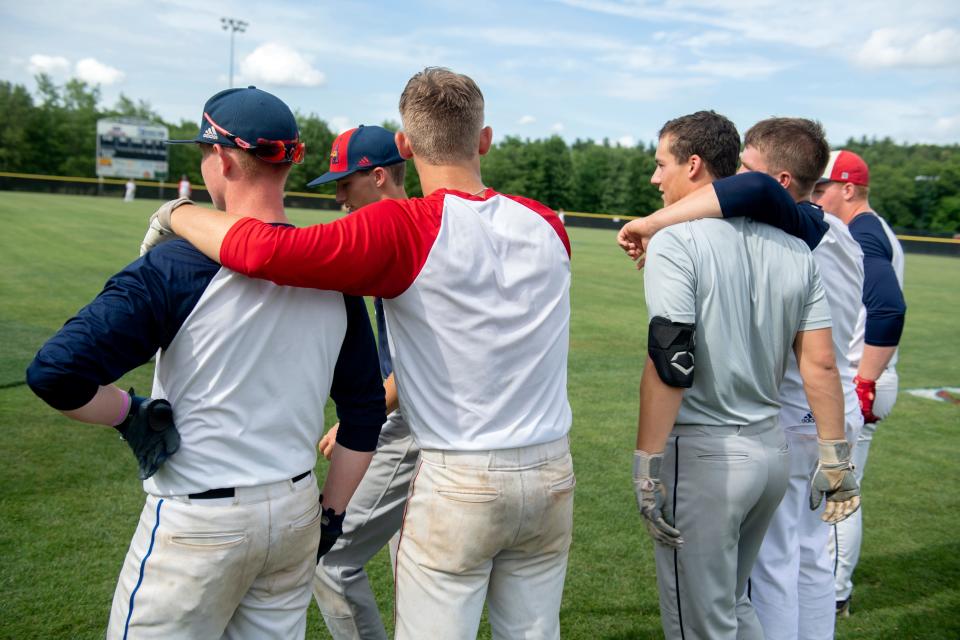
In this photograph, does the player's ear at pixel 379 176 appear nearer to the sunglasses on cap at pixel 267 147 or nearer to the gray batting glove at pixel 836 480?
the sunglasses on cap at pixel 267 147

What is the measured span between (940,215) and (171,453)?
96.5 meters

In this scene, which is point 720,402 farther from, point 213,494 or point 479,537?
point 213,494

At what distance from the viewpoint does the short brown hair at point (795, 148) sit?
11.2 feet

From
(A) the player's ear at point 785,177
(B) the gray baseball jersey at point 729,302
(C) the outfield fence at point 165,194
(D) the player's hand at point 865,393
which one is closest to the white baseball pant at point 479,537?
(B) the gray baseball jersey at point 729,302

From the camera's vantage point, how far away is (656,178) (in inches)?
128

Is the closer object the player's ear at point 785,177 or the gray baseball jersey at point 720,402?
the gray baseball jersey at point 720,402

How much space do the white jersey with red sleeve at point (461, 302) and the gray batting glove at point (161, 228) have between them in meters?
0.29

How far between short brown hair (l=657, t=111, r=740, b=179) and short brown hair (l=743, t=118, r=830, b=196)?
0.40 m

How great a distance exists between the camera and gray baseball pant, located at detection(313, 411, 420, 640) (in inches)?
130

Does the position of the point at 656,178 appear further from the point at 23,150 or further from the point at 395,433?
the point at 23,150

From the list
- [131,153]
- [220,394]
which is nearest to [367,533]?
[220,394]

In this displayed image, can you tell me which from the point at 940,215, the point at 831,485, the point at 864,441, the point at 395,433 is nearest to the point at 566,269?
the point at 395,433

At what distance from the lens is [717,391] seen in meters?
2.85

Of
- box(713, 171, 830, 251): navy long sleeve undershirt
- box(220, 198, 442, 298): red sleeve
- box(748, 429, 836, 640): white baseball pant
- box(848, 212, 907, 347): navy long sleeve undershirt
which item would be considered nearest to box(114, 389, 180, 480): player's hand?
box(220, 198, 442, 298): red sleeve
